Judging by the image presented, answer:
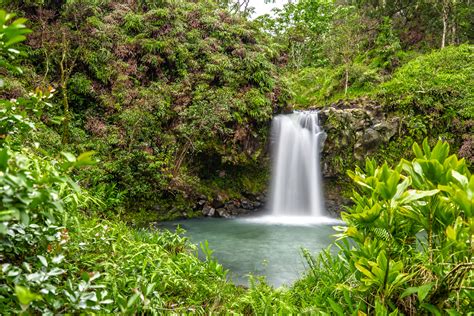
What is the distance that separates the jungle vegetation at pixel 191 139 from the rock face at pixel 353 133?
1.56 feet

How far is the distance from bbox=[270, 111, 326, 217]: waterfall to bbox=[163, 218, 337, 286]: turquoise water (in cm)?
159

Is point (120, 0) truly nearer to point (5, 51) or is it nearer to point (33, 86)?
point (33, 86)

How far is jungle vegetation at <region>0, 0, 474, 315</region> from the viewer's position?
1687 millimetres

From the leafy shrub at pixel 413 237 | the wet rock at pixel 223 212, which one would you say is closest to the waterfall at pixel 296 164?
the wet rock at pixel 223 212

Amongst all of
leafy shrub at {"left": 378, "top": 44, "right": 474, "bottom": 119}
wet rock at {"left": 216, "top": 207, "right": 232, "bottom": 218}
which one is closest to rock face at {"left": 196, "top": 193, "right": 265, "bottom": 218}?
wet rock at {"left": 216, "top": 207, "right": 232, "bottom": 218}

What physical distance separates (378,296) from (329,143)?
10218mm

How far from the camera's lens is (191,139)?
31.0ft

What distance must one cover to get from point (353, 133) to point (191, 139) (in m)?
5.91

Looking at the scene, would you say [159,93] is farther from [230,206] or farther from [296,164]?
[296,164]

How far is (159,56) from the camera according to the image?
409 inches

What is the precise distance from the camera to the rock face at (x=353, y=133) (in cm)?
1086

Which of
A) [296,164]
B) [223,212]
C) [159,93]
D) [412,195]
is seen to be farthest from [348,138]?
[412,195]

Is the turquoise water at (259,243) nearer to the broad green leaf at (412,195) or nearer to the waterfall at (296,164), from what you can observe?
the waterfall at (296,164)

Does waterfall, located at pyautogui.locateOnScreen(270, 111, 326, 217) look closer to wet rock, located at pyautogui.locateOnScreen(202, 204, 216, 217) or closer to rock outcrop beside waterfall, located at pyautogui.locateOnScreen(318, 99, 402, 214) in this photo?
rock outcrop beside waterfall, located at pyautogui.locateOnScreen(318, 99, 402, 214)
